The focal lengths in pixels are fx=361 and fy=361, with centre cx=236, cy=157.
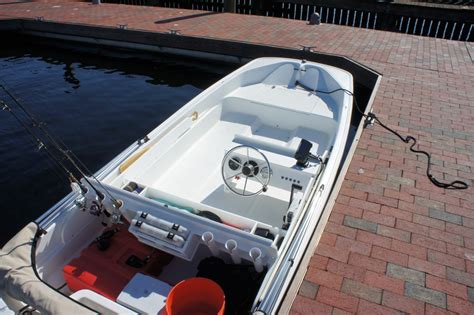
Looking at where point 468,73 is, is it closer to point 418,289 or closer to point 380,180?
point 380,180

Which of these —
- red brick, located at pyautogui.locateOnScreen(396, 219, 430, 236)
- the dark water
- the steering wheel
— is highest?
the steering wheel

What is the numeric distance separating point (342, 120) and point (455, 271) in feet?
8.26

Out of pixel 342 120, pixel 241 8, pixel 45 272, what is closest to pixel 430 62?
pixel 342 120

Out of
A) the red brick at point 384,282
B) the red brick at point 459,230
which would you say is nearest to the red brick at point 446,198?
the red brick at point 459,230

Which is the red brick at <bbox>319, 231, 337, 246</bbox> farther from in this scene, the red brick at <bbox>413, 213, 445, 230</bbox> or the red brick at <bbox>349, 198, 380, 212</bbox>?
the red brick at <bbox>413, 213, 445, 230</bbox>

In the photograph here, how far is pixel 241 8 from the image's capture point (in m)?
15.1

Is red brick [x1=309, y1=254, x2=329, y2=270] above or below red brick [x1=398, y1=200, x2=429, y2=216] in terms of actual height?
below

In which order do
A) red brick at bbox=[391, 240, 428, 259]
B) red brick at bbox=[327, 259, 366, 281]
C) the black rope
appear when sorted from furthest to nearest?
the black rope < red brick at bbox=[391, 240, 428, 259] < red brick at bbox=[327, 259, 366, 281]

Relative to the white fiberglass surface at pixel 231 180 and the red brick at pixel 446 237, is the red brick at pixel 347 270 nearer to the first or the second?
the white fiberglass surface at pixel 231 180

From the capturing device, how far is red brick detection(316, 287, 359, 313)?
345 centimetres

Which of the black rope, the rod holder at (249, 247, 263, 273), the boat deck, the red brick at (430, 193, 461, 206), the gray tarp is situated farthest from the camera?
the black rope

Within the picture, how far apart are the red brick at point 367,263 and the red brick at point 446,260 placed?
0.57 meters

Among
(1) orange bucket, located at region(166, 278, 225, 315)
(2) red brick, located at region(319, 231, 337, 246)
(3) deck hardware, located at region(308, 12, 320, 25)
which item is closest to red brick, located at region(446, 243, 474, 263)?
(2) red brick, located at region(319, 231, 337, 246)

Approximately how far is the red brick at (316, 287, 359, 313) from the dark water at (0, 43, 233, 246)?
449 centimetres
